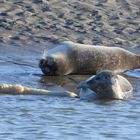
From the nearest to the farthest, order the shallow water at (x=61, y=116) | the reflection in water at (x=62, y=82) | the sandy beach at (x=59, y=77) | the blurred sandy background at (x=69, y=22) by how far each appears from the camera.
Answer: the shallow water at (x=61, y=116), the sandy beach at (x=59, y=77), the reflection in water at (x=62, y=82), the blurred sandy background at (x=69, y=22)

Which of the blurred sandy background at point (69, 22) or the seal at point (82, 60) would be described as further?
the blurred sandy background at point (69, 22)

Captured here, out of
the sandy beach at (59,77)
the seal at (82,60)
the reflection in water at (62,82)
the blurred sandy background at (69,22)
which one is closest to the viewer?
the sandy beach at (59,77)

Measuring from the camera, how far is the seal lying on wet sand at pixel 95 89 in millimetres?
10703

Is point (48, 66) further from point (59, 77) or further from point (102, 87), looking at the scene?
point (102, 87)

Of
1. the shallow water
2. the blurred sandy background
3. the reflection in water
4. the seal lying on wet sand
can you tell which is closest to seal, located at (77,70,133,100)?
the seal lying on wet sand

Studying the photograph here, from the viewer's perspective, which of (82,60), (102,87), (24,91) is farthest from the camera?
(82,60)

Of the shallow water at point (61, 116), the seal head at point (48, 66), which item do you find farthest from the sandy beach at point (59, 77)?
the seal head at point (48, 66)

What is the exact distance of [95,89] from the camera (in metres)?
10.7

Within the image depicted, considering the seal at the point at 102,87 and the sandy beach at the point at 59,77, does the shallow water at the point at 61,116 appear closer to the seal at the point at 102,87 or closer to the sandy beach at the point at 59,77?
the sandy beach at the point at 59,77

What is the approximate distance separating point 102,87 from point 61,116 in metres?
1.11

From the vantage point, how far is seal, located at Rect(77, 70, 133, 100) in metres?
10.7

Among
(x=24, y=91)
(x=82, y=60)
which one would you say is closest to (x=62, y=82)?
(x=82, y=60)

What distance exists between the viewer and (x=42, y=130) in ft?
29.7

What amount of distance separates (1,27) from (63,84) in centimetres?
313
